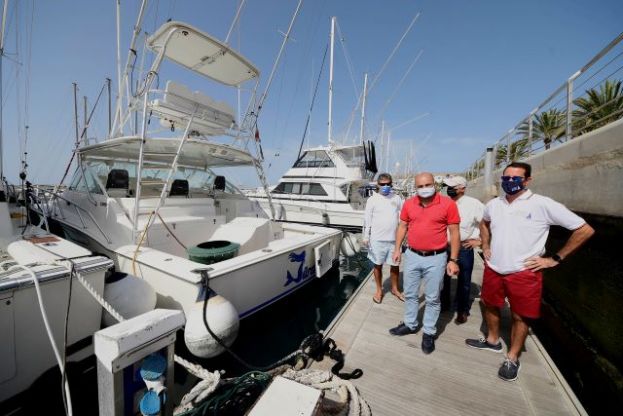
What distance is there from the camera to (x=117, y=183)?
497 cm

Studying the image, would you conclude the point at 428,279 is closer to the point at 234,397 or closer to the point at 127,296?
the point at 234,397

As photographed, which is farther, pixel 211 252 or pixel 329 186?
pixel 329 186

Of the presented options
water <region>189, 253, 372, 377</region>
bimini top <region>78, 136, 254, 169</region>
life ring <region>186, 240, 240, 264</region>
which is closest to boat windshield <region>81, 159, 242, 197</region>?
bimini top <region>78, 136, 254, 169</region>

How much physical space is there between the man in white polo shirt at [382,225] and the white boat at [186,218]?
133 cm

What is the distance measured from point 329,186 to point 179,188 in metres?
6.50

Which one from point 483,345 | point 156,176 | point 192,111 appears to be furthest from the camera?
point 156,176

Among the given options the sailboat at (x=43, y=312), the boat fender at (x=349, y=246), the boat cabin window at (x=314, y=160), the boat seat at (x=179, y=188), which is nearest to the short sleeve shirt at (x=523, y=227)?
the sailboat at (x=43, y=312)

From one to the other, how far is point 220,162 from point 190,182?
86 cm

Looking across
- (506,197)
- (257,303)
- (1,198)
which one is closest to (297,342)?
(257,303)

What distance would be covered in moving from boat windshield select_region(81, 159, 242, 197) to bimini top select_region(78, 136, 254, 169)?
16 centimetres

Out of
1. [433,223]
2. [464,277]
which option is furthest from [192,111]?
[464,277]

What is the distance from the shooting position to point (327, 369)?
7.70 feet

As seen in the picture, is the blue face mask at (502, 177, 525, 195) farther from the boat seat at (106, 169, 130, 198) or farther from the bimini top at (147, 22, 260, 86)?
the boat seat at (106, 169, 130, 198)

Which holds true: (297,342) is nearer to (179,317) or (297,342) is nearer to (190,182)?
(179,317)
